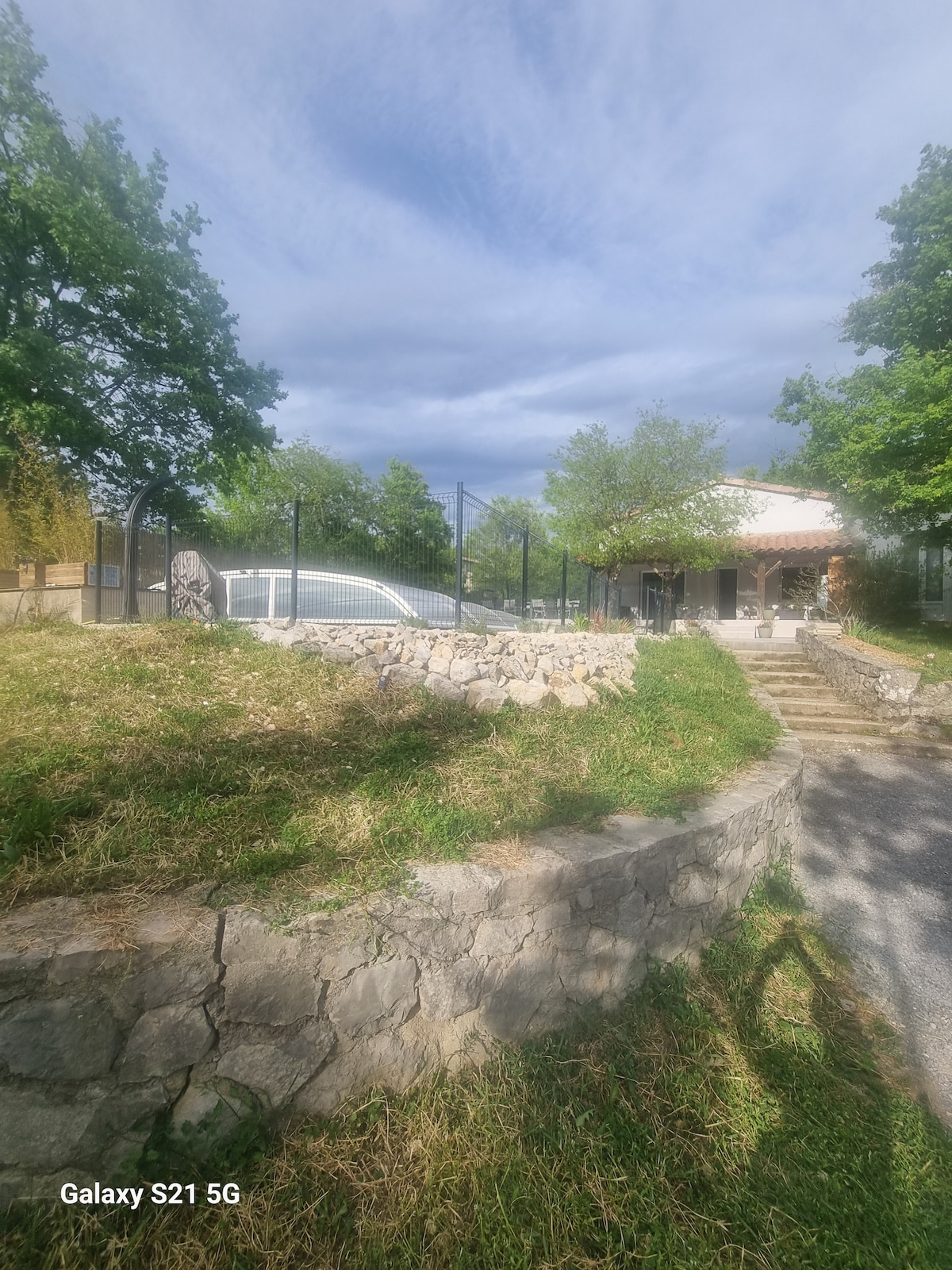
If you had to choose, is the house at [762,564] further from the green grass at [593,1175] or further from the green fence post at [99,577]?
the green grass at [593,1175]

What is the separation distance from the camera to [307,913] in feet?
5.14

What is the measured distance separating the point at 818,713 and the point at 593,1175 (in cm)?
629

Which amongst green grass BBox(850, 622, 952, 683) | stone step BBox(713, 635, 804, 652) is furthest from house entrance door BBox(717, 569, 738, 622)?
stone step BBox(713, 635, 804, 652)

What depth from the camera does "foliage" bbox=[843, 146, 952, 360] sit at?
31.4 ft

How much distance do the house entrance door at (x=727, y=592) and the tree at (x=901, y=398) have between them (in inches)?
291

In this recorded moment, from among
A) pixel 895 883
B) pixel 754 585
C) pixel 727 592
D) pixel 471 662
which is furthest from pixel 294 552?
pixel 727 592

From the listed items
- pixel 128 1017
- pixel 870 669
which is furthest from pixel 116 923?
pixel 870 669

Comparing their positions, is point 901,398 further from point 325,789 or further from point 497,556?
point 325,789

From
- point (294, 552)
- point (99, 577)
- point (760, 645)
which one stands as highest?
point (294, 552)

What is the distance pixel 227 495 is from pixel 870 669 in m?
14.0

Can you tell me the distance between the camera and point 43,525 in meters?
7.36

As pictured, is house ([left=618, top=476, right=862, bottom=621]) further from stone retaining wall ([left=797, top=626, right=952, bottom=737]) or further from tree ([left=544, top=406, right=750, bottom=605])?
stone retaining wall ([left=797, top=626, right=952, bottom=737])

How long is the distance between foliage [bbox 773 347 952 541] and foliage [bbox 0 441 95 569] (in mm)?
11038

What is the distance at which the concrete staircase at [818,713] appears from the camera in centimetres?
588
